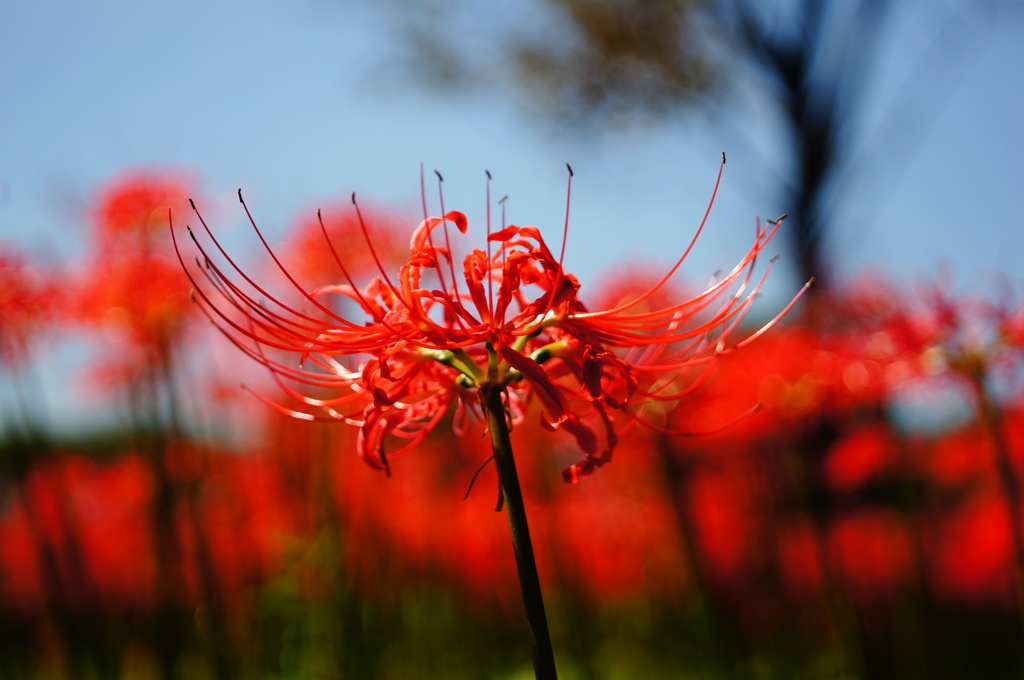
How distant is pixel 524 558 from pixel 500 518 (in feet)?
12.4

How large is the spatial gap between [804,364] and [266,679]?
9.14 ft

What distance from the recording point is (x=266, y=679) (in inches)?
140

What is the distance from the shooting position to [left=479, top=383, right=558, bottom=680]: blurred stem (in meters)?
1.00

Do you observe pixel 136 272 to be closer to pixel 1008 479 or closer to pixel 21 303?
pixel 21 303

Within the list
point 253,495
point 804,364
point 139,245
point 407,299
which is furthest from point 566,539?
point 407,299

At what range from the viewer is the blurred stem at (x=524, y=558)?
A: 1.00 metres

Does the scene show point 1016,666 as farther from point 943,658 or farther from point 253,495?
point 253,495

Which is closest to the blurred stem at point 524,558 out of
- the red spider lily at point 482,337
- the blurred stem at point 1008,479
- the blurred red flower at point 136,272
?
the red spider lily at point 482,337

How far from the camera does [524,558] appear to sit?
3.34 feet

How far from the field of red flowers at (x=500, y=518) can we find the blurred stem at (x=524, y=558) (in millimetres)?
1036

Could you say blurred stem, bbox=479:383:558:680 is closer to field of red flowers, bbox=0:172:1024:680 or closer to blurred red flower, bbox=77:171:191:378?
field of red flowers, bbox=0:172:1024:680

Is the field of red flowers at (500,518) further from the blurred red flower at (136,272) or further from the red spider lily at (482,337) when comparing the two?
the red spider lily at (482,337)

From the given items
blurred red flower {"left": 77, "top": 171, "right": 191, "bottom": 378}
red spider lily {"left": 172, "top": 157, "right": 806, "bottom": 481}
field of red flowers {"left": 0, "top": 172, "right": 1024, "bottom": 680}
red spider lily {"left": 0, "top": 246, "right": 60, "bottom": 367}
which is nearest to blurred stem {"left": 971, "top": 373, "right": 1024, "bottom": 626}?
field of red flowers {"left": 0, "top": 172, "right": 1024, "bottom": 680}

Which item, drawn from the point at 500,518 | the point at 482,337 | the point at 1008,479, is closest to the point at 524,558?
the point at 482,337
